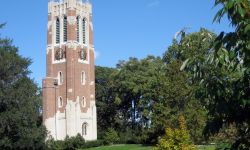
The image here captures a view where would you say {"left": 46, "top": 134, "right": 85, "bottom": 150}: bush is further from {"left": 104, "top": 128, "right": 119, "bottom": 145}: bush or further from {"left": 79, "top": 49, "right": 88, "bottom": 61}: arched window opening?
{"left": 79, "top": 49, "right": 88, "bottom": 61}: arched window opening

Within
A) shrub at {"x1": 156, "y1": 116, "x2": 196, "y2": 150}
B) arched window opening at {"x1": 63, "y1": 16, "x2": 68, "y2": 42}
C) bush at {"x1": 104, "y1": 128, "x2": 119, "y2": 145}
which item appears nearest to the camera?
shrub at {"x1": 156, "y1": 116, "x2": 196, "y2": 150}

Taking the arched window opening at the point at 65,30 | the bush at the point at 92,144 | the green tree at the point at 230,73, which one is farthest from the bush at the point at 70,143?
the green tree at the point at 230,73

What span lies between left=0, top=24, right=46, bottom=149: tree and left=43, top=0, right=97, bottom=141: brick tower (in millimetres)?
21336

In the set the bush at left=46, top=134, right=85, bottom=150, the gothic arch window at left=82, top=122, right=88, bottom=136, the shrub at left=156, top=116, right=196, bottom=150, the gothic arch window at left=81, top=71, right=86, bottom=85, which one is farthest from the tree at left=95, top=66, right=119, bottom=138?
the shrub at left=156, top=116, right=196, bottom=150

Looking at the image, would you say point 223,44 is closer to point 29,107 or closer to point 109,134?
point 29,107

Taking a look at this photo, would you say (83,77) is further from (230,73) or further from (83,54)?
(230,73)

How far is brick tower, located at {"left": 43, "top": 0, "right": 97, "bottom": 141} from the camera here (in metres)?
60.4

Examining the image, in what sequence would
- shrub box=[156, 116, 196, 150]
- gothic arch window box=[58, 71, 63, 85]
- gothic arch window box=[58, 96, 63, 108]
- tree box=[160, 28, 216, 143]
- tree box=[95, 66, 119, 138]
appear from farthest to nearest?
tree box=[95, 66, 119, 138] → gothic arch window box=[58, 71, 63, 85] → gothic arch window box=[58, 96, 63, 108] → tree box=[160, 28, 216, 143] → shrub box=[156, 116, 196, 150]

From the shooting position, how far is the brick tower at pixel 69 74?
60.4 m

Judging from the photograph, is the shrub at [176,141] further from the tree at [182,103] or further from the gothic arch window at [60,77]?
the gothic arch window at [60,77]

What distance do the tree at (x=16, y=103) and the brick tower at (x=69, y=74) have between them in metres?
21.3

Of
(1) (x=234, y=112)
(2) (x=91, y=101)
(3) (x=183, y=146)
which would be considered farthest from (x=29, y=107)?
(1) (x=234, y=112)

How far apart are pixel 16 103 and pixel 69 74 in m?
24.7

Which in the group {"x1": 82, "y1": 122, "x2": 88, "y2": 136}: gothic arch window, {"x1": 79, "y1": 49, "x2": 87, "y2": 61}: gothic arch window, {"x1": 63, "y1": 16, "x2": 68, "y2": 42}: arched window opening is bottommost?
{"x1": 82, "y1": 122, "x2": 88, "y2": 136}: gothic arch window
